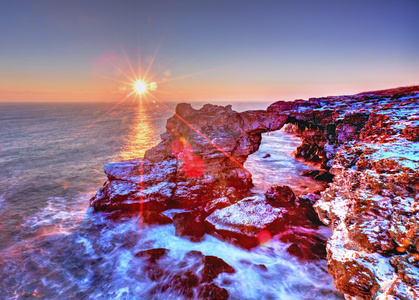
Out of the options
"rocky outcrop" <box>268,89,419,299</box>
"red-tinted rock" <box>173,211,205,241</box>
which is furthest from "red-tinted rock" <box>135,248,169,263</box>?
"rocky outcrop" <box>268,89,419,299</box>

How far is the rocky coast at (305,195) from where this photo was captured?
8.48m

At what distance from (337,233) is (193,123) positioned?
17.7m

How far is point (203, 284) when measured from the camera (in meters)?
12.2

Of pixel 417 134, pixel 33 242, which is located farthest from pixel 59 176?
pixel 417 134

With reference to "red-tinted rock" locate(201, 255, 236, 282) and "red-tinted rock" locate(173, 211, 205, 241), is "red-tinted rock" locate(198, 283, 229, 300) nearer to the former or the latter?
"red-tinted rock" locate(201, 255, 236, 282)

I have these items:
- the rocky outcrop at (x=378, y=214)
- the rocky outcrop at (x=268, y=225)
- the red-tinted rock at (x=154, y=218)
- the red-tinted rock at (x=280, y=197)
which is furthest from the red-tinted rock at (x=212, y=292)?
the red-tinted rock at (x=280, y=197)

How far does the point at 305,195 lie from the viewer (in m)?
20.0

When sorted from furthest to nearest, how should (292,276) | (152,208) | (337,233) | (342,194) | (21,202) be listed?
(21,202)
(152,208)
(292,276)
(342,194)
(337,233)

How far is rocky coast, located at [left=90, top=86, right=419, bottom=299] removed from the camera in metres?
8.48

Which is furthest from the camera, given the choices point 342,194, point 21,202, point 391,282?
point 21,202

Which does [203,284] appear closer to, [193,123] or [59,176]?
[193,123]

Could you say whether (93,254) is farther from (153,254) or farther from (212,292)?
(212,292)

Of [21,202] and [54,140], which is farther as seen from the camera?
[54,140]

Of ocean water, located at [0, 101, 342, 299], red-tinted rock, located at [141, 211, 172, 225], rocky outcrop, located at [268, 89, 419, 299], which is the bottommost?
ocean water, located at [0, 101, 342, 299]
